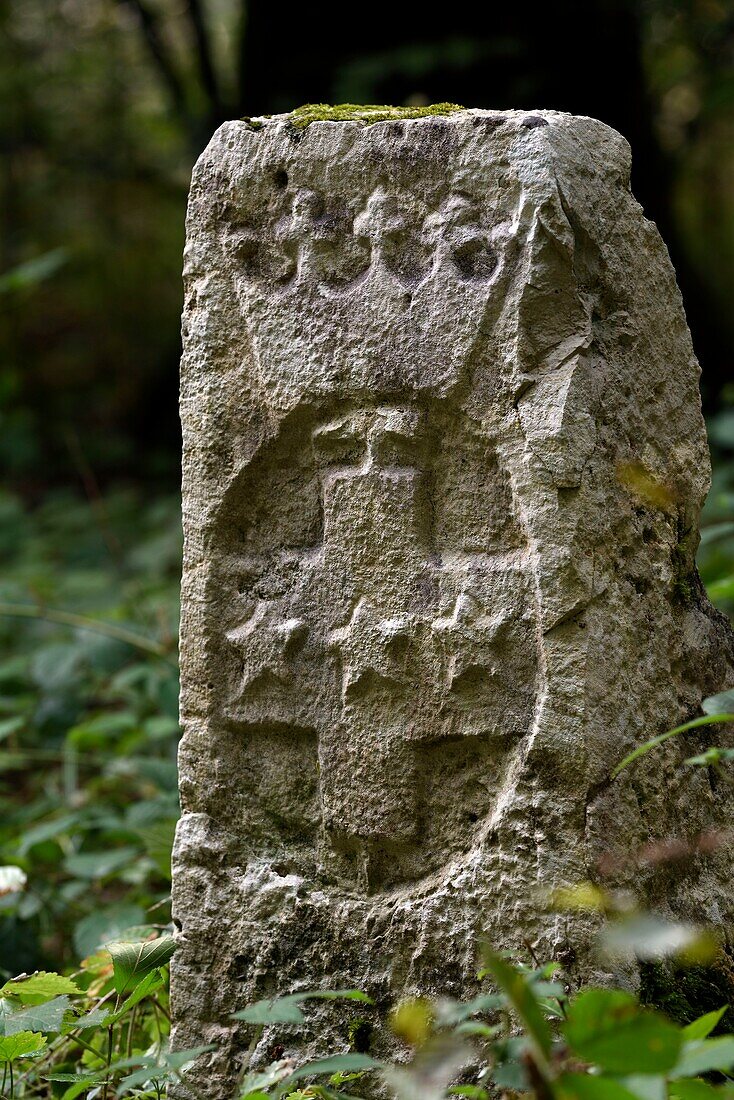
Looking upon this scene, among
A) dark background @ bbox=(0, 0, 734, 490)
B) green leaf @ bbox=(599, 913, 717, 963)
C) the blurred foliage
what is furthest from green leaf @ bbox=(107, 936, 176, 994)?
dark background @ bbox=(0, 0, 734, 490)

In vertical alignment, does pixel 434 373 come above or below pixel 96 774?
above

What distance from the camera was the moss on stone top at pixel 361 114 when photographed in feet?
5.38

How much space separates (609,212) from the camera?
1.57 metres

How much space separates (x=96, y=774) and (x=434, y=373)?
7.39 feet

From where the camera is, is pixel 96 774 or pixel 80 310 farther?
pixel 80 310

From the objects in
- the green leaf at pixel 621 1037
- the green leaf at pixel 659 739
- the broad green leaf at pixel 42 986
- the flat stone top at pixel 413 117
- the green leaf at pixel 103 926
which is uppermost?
the flat stone top at pixel 413 117

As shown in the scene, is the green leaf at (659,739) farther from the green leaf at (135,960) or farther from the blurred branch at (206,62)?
the blurred branch at (206,62)

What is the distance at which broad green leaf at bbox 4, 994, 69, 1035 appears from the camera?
155cm

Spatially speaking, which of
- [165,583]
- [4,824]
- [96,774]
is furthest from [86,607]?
[4,824]

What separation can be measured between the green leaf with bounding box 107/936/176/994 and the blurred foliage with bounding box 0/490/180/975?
0.44 metres

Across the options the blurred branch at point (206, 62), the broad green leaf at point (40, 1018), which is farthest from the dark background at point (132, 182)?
the broad green leaf at point (40, 1018)

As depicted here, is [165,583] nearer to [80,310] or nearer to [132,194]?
[80,310]

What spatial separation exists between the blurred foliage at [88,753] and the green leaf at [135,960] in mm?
438

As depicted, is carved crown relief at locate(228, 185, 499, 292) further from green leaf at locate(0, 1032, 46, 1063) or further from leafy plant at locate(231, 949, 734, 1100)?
green leaf at locate(0, 1032, 46, 1063)
